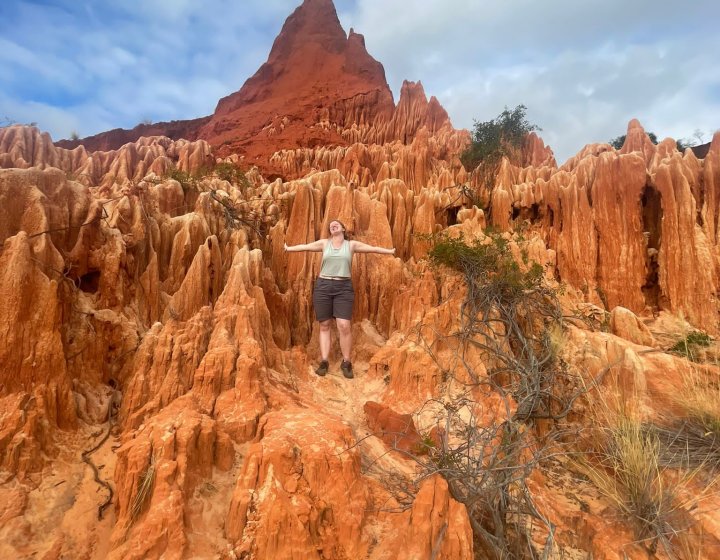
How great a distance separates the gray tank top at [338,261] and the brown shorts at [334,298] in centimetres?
11

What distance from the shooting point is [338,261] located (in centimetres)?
527

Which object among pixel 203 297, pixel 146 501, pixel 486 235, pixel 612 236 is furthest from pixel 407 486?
pixel 612 236

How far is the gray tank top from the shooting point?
5262 millimetres

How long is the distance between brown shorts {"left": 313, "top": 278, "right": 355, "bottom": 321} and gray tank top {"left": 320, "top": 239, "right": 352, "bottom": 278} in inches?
4.3

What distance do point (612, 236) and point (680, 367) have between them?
593 cm

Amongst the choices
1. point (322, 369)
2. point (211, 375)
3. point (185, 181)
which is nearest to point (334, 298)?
point (322, 369)

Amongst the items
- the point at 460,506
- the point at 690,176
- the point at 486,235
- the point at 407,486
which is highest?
the point at 690,176

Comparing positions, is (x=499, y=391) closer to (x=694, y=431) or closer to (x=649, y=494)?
(x=649, y=494)

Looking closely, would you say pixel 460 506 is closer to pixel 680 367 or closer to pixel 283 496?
pixel 283 496

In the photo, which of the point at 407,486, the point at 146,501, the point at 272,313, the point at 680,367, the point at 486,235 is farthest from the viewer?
the point at 486,235

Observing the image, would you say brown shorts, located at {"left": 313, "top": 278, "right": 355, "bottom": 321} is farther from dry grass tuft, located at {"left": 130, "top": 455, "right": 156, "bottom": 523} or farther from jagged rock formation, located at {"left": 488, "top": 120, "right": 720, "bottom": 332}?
jagged rock formation, located at {"left": 488, "top": 120, "right": 720, "bottom": 332}

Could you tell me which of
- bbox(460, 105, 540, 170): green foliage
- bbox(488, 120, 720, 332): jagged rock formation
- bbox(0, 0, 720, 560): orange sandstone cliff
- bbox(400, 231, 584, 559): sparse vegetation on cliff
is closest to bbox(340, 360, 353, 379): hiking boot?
bbox(0, 0, 720, 560): orange sandstone cliff

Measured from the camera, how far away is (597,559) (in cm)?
294

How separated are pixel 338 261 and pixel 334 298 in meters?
0.51
